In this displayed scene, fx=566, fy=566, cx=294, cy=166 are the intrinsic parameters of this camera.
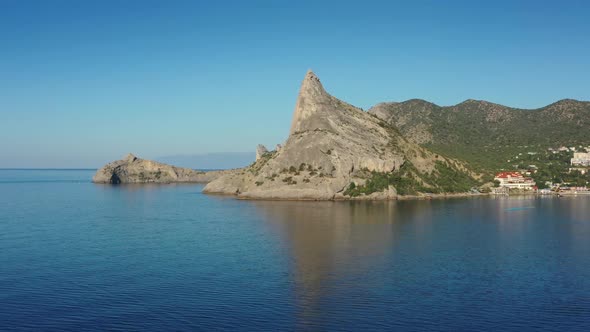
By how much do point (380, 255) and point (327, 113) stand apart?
117m

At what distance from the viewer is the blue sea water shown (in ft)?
145

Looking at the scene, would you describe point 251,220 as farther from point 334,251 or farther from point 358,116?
point 358,116

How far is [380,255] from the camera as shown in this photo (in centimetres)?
7006

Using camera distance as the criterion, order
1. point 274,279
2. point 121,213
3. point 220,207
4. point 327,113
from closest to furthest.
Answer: point 274,279 < point 121,213 < point 220,207 < point 327,113

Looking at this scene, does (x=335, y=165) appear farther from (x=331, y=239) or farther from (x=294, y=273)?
(x=294, y=273)

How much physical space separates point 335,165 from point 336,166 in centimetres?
47

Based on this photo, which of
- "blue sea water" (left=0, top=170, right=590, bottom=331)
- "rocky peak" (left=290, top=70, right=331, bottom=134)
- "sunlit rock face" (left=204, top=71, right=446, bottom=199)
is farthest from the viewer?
"rocky peak" (left=290, top=70, right=331, bottom=134)

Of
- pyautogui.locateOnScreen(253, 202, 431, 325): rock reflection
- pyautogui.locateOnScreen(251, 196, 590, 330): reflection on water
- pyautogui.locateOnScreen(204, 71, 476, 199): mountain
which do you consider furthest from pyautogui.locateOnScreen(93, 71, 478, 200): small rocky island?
pyautogui.locateOnScreen(251, 196, 590, 330): reflection on water

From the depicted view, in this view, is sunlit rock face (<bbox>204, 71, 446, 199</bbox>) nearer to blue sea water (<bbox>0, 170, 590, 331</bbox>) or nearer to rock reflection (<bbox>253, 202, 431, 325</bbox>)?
rock reflection (<bbox>253, 202, 431, 325</bbox>)

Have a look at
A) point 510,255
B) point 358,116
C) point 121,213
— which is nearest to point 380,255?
point 510,255

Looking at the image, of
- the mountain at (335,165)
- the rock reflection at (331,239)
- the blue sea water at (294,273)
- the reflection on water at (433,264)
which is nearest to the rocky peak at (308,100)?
the mountain at (335,165)

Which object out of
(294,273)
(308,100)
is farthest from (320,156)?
(294,273)

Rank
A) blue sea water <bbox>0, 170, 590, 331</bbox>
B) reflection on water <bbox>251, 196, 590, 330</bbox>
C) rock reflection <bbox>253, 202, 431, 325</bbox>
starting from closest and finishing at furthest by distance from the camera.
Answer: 1. blue sea water <bbox>0, 170, 590, 331</bbox>
2. reflection on water <bbox>251, 196, 590, 330</bbox>
3. rock reflection <bbox>253, 202, 431, 325</bbox>

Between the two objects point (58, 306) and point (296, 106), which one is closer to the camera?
point (58, 306)
